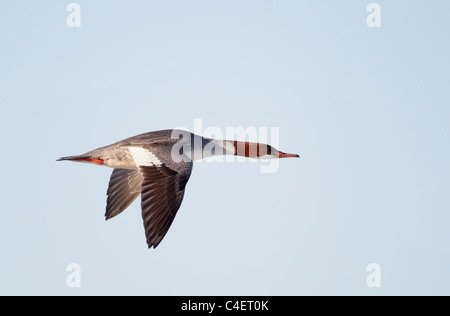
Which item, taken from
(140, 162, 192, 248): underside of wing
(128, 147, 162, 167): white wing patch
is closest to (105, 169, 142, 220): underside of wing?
(128, 147, 162, 167): white wing patch

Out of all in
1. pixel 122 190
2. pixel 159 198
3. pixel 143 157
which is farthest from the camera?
pixel 122 190

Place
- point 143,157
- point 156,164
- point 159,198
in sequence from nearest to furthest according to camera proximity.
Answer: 1. point 159,198
2. point 156,164
3. point 143,157

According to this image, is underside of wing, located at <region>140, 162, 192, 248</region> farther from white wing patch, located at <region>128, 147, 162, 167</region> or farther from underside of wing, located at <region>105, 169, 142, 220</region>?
underside of wing, located at <region>105, 169, 142, 220</region>

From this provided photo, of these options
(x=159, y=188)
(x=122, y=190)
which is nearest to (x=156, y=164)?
(x=159, y=188)

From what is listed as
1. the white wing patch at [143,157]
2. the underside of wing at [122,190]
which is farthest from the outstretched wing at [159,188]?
the underside of wing at [122,190]

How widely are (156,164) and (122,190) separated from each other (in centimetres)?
148

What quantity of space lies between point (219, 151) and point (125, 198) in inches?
57.7

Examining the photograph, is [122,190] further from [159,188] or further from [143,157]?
[159,188]

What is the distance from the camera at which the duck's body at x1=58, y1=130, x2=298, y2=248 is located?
7.43 metres

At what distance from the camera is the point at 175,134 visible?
8797mm

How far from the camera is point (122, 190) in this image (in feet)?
30.0

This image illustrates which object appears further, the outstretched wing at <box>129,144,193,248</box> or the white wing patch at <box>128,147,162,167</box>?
the white wing patch at <box>128,147,162,167</box>
